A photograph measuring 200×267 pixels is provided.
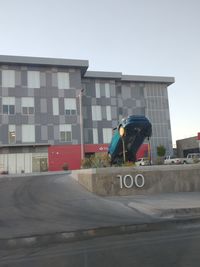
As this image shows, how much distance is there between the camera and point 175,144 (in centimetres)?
6731

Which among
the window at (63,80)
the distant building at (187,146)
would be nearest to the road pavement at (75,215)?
the window at (63,80)

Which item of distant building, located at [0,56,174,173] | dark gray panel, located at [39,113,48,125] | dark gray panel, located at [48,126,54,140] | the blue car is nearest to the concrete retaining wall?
the blue car

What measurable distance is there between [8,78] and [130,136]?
35598 mm

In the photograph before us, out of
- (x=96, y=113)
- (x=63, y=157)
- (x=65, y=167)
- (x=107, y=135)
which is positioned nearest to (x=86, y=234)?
(x=65, y=167)

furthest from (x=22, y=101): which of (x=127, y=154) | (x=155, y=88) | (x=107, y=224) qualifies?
(x=107, y=224)

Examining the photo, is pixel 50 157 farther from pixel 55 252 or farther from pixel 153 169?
pixel 55 252

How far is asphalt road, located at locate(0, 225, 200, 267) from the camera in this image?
18.1ft

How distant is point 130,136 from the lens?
Result: 19.4m

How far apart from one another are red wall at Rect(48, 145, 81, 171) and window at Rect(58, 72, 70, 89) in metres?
10.4

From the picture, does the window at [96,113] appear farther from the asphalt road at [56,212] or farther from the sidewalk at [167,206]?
the sidewalk at [167,206]

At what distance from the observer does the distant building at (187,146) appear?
5916 cm

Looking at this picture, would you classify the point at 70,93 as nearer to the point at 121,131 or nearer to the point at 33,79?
the point at 33,79

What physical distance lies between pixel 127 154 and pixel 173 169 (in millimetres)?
5817

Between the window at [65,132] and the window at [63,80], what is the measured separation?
22.3 ft
